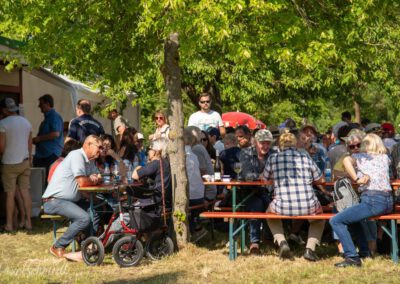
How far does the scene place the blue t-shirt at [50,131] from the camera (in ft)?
42.0

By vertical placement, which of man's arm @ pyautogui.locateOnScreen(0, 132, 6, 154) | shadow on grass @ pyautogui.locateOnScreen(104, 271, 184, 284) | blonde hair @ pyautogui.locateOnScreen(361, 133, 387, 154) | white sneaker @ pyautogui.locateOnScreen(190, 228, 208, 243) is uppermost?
man's arm @ pyautogui.locateOnScreen(0, 132, 6, 154)

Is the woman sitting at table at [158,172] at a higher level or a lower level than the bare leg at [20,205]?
higher

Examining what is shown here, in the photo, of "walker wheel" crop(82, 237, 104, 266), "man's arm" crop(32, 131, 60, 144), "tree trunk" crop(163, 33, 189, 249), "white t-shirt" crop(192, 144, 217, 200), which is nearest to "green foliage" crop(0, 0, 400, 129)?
"tree trunk" crop(163, 33, 189, 249)

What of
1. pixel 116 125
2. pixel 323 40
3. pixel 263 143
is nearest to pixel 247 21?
pixel 323 40

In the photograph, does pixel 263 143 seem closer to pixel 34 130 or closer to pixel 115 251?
pixel 115 251

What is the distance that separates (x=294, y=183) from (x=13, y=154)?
4.89 metres

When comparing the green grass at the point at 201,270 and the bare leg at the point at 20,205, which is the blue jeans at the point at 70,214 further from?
the bare leg at the point at 20,205

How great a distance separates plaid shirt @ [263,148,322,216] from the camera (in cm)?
876

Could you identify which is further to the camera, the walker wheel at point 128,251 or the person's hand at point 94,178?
the person's hand at point 94,178

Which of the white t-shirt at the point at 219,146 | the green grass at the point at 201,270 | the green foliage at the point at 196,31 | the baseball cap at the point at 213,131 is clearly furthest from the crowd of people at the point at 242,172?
the green foliage at the point at 196,31

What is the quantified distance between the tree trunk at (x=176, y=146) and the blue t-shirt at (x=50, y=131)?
372 cm

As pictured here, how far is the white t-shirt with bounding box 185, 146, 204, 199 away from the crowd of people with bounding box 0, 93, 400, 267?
0.04 ft

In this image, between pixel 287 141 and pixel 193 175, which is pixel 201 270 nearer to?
pixel 287 141

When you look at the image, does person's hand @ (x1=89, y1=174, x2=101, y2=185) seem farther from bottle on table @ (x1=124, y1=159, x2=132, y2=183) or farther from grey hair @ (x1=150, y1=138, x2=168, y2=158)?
bottle on table @ (x1=124, y1=159, x2=132, y2=183)
